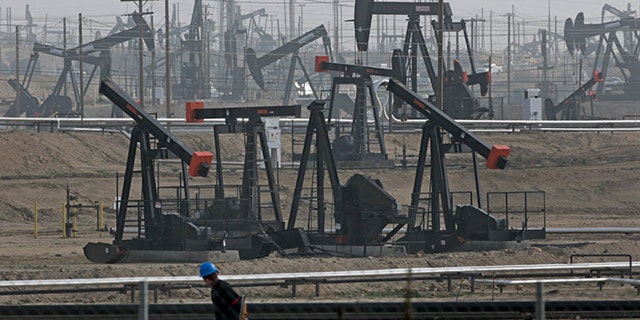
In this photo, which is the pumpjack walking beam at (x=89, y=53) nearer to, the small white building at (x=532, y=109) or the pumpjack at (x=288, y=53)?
the pumpjack at (x=288, y=53)

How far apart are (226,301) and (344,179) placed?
32.3 metres

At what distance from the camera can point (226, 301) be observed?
9.59 metres

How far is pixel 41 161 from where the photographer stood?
44375 millimetres

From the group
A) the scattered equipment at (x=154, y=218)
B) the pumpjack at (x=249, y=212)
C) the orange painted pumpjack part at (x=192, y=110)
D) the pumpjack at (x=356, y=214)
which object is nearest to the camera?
the scattered equipment at (x=154, y=218)

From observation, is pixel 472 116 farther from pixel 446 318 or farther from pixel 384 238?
pixel 446 318

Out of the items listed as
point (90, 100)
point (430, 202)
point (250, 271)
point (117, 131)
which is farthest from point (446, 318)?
point (90, 100)

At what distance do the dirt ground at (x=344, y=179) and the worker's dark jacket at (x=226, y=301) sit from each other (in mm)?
8510

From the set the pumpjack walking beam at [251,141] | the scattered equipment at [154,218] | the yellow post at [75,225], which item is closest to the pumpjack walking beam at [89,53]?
the yellow post at [75,225]

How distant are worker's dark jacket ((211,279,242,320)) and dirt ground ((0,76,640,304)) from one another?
8510 mm

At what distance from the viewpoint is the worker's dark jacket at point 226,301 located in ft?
31.4

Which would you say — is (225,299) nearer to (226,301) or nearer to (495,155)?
(226,301)

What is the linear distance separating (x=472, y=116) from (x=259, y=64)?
3324 centimetres

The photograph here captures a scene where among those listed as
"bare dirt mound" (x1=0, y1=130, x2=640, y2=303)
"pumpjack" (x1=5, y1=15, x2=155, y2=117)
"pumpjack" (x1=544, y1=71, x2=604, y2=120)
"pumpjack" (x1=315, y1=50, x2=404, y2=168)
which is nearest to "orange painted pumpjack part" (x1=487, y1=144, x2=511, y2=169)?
"bare dirt mound" (x1=0, y1=130, x2=640, y2=303)

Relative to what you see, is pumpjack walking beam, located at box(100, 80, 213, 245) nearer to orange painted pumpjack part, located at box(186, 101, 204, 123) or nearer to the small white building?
orange painted pumpjack part, located at box(186, 101, 204, 123)
